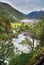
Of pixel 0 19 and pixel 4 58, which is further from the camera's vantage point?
pixel 0 19

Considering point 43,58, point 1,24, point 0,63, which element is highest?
point 43,58

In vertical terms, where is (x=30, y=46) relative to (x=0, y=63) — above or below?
below

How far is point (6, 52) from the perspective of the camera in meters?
51.6

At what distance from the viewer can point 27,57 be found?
5238 cm

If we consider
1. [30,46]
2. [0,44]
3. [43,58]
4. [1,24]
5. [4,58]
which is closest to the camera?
[43,58]

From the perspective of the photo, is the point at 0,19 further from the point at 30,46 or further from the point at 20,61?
the point at 20,61

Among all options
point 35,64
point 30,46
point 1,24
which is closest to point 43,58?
point 35,64

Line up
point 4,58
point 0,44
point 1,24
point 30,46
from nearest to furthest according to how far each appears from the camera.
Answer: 1. point 4,58
2. point 0,44
3. point 30,46
4. point 1,24

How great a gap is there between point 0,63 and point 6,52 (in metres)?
2.47

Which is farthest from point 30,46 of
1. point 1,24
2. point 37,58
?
point 1,24

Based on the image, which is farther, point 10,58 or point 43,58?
point 10,58

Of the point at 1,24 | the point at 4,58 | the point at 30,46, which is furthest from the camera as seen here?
the point at 1,24

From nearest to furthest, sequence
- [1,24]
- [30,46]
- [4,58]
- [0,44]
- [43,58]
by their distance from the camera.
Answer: [43,58]
[4,58]
[0,44]
[30,46]
[1,24]

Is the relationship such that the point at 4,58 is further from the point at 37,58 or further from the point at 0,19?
the point at 0,19
